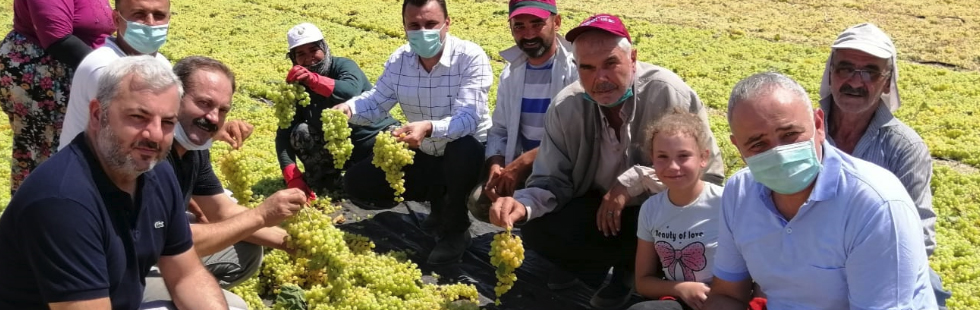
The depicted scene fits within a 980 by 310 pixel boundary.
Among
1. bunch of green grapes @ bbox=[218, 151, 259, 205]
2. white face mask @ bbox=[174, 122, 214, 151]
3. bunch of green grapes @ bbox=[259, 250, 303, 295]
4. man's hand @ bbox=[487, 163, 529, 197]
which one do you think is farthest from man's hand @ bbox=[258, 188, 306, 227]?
man's hand @ bbox=[487, 163, 529, 197]

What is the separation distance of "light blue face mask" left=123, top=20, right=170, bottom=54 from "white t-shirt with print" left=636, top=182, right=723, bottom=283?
2841 mm

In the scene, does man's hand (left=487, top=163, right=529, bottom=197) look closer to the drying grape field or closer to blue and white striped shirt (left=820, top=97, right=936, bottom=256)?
the drying grape field

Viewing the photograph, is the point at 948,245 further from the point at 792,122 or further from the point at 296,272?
the point at 296,272

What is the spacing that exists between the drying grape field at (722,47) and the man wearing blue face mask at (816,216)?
6.26ft

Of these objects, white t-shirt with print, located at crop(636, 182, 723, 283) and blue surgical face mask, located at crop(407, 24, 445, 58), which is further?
blue surgical face mask, located at crop(407, 24, 445, 58)

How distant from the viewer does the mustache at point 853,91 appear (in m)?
4.07

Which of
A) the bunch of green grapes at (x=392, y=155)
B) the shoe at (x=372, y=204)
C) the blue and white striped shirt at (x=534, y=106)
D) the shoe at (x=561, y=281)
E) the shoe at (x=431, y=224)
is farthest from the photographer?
the shoe at (x=372, y=204)

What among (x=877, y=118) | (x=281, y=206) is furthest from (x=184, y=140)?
(x=877, y=118)

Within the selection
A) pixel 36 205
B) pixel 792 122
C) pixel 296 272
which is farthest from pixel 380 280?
pixel 792 122

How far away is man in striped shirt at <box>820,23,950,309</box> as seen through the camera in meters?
3.92

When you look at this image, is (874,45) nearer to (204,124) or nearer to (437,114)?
(437,114)

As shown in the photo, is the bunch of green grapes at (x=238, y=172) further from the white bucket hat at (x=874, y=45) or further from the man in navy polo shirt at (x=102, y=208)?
the white bucket hat at (x=874, y=45)

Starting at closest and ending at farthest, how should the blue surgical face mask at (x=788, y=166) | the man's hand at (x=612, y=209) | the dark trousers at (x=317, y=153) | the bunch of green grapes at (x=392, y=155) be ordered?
the blue surgical face mask at (x=788, y=166)
the man's hand at (x=612, y=209)
the bunch of green grapes at (x=392, y=155)
the dark trousers at (x=317, y=153)

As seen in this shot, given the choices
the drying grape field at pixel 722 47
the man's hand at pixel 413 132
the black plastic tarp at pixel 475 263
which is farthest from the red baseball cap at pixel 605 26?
the drying grape field at pixel 722 47
